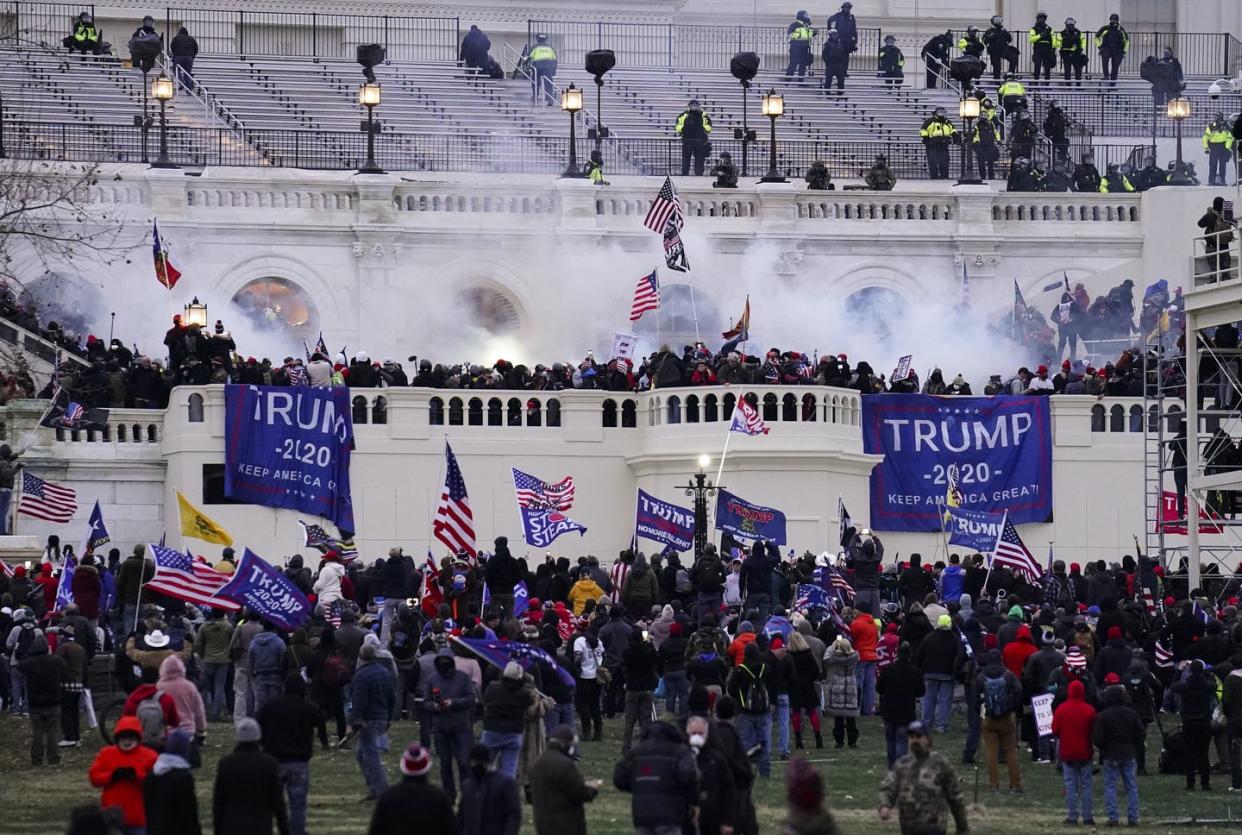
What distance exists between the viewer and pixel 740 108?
66500 mm

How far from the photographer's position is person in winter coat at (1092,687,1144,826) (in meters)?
28.6

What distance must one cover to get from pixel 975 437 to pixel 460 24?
2520 cm

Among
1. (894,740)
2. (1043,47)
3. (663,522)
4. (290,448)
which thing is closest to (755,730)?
(894,740)

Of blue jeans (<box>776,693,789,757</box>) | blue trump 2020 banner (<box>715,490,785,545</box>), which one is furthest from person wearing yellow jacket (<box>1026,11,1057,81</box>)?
blue jeans (<box>776,693,789,757</box>)

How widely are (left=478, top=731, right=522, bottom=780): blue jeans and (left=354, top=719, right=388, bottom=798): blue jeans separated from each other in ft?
5.28

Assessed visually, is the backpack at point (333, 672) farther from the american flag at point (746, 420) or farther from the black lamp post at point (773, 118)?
the black lamp post at point (773, 118)

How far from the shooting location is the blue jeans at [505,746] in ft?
87.9

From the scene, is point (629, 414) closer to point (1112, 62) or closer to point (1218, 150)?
point (1218, 150)

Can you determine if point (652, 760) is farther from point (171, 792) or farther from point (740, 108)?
point (740, 108)

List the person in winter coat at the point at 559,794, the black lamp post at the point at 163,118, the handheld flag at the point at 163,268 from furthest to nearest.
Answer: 1. the black lamp post at the point at 163,118
2. the handheld flag at the point at 163,268
3. the person in winter coat at the point at 559,794

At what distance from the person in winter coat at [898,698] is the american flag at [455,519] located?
9.66 m

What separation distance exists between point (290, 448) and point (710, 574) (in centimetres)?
1179

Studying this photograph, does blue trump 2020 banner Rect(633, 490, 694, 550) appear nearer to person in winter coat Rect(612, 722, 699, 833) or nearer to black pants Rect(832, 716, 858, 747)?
black pants Rect(832, 716, 858, 747)

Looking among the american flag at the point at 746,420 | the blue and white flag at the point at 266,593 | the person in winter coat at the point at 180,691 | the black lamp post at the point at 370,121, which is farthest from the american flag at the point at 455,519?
the black lamp post at the point at 370,121
